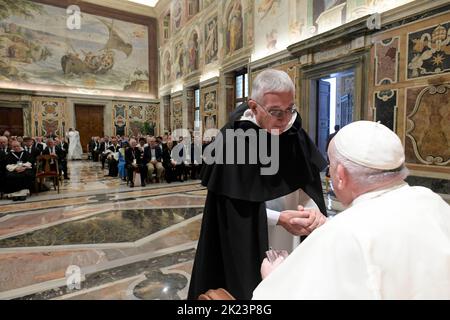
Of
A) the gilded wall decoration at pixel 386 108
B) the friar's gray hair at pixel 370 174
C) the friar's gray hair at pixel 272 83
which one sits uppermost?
the gilded wall decoration at pixel 386 108

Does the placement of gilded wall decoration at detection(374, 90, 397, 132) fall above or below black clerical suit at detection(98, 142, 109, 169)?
above

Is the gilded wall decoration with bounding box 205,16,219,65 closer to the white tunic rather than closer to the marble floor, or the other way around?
the marble floor

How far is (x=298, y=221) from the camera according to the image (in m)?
1.44

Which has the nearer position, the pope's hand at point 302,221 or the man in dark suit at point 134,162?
the pope's hand at point 302,221

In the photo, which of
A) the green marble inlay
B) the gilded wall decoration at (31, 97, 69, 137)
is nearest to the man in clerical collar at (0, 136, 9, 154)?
the green marble inlay

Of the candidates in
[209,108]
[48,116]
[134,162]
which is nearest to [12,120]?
[48,116]

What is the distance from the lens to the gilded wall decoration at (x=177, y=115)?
1724 cm

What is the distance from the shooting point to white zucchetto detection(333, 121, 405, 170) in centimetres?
95

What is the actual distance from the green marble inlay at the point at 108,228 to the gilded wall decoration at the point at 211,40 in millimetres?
9686

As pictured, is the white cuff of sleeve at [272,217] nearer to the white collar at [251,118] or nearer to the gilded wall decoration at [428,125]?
the white collar at [251,118]

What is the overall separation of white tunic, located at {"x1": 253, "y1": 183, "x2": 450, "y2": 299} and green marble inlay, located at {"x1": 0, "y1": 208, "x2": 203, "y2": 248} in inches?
152

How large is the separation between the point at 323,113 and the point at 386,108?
9.42 ft

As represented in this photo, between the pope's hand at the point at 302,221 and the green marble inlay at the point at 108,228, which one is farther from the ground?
the pope's hand at the point at 302,221

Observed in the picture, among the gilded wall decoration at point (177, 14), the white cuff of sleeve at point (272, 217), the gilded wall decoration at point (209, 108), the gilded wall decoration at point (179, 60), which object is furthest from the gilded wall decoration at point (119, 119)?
the white cuff of sleeve at point (272, 217)
